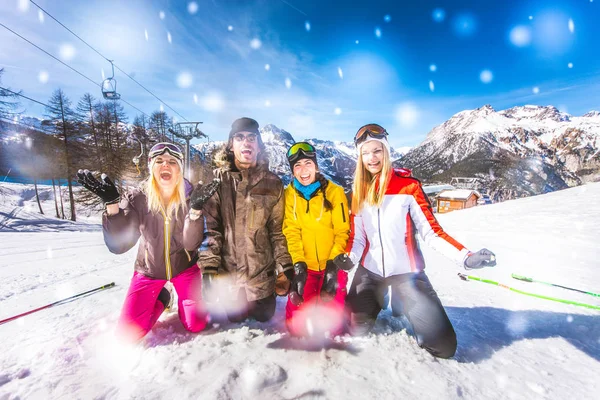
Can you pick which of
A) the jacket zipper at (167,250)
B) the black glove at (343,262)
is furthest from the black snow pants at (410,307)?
the jacket zipper at (167,250)

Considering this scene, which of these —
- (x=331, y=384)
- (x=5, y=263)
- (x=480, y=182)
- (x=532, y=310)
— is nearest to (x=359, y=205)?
(x=331, y=384)

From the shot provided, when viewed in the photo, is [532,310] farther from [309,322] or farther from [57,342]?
[57,342]

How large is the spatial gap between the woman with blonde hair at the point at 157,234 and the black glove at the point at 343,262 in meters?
1.58

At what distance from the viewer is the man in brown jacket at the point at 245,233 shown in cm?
310

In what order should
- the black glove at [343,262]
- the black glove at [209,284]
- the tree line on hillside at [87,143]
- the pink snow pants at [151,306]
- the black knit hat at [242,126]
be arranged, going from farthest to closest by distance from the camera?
the tree line on hillside at [87,143] < the black knit hat at [242,126] < the black glove at [209,284] < the black glove at [343,262] < the pink snow pants at [151,306]

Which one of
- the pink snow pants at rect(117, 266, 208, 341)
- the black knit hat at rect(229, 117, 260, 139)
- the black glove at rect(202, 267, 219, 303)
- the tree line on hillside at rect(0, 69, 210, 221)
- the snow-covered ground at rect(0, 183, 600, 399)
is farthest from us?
the tree line on hillside at rect(0, 69, 210, 221)

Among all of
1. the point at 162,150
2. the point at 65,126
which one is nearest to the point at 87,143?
the point at 65,126

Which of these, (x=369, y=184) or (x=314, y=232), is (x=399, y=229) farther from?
(x=314, y=232)

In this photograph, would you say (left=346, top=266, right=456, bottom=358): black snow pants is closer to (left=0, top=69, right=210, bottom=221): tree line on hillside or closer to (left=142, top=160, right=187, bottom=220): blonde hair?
(left=142, top=160, right=187, bottom=220): blonde hair

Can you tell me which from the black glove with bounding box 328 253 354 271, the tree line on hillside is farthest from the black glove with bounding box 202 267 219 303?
the tree line on hillside

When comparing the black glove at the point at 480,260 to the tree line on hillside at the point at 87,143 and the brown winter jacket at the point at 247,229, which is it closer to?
the brown winter jacket at the point at 247,229

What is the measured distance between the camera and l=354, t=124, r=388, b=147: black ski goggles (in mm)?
3129

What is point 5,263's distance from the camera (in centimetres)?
609

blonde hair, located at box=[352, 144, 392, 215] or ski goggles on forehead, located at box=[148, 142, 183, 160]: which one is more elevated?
ski goggles on forehead, located at box=[148, 142, 183, 160]
